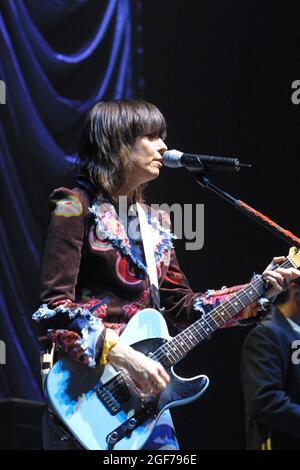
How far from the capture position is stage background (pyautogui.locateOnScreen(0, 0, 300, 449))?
3.29 metres

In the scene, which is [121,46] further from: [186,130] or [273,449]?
[273,449]

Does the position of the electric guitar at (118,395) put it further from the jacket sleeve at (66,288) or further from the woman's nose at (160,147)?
the woman's nose at (160,147)

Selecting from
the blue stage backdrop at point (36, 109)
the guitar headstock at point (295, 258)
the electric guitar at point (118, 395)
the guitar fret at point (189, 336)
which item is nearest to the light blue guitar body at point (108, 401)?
the electric guitar at point (118, 395)

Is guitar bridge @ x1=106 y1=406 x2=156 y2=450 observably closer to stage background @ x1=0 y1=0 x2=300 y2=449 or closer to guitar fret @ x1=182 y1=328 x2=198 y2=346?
guitar fret @ x1=182 y1=328 x2=198 y2=346

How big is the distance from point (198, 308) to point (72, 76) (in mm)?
1433

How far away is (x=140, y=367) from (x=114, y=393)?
0.14 meters

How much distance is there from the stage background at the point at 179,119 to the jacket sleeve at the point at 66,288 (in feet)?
2.98

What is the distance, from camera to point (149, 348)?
2420 millimetres

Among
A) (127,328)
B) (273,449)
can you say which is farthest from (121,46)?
(273,449)

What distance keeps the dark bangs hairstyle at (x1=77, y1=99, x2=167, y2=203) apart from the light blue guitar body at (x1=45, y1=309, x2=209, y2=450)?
1.68ft

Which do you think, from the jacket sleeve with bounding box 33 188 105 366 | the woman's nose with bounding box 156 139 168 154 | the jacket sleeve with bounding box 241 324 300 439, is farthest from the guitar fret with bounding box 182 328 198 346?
the woman's nose with bounding box 156 139 168 154

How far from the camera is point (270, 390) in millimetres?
2482

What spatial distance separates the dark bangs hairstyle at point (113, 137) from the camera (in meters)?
2.60

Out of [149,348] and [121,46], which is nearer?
[149,348]
